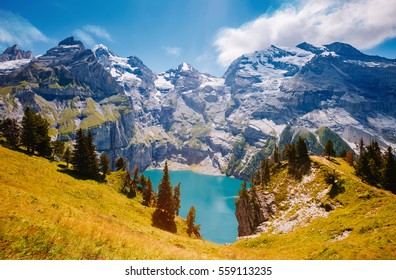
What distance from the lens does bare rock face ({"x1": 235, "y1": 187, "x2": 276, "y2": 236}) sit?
5825 cm

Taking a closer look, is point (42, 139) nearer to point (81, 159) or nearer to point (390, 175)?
point (81, 159)

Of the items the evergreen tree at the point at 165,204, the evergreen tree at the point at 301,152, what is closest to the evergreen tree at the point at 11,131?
the evergreen tree at the point at 165,204

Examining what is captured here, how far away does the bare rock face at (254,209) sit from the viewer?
191 feet

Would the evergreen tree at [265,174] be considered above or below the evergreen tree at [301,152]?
below

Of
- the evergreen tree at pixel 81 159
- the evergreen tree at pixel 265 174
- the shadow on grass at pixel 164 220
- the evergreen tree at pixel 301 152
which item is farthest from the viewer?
the evergreen tree at pixel 265 174

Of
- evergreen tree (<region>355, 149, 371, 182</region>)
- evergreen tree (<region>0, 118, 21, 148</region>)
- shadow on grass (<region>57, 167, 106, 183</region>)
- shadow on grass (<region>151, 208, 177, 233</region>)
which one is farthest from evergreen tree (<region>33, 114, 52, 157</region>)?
evergreen tree (<region>355, 149, 371, 182</region>)

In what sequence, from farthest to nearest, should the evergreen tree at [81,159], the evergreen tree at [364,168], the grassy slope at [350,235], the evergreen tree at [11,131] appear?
the evergreen tree at [11,131], the evergreen tree at [81,159], the evergreen tree at [364,168], the grassy slope at [350,235]

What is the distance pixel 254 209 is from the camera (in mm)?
64500

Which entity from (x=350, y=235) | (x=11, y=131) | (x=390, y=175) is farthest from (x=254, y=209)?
(x=11, y=131)

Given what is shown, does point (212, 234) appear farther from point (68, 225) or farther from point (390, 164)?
point (68, 225)

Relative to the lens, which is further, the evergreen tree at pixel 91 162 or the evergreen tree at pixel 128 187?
the evergreen tree at pixel 128 187

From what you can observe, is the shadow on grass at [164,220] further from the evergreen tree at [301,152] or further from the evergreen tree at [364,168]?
the evergreen tree at [364,168]
